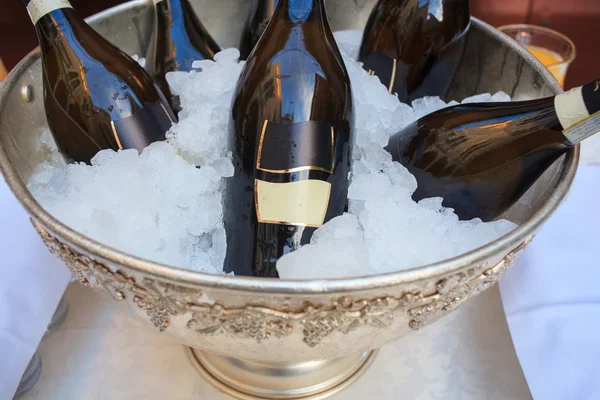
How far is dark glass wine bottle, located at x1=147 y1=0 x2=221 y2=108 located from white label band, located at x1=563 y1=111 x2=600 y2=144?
22.8 inches

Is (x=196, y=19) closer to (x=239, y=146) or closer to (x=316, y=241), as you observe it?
(x=239, y=146)

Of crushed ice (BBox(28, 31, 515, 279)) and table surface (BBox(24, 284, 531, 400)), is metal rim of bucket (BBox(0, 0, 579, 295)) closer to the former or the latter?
crushed ice (BBox(28, 31, 515, 279))

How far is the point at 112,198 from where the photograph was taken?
51 centimetres

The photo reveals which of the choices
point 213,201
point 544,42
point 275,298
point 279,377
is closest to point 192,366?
point 279,377

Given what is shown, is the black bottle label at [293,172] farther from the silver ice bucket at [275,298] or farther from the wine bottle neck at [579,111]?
the wine bottle neck at [579,111]

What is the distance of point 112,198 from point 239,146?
16cm

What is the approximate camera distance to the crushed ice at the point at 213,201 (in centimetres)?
46

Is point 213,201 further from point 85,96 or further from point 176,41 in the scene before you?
point 176,41

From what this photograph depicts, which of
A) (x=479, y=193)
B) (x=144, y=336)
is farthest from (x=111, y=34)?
(x=479, y=193)

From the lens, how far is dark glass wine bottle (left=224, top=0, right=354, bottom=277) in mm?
526

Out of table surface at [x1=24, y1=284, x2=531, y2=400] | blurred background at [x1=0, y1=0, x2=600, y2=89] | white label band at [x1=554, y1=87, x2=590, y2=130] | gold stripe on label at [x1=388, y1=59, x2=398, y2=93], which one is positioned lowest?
table surface at [x1=24, y1=284, x2=531, y2=400]

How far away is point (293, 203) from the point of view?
0.51 m

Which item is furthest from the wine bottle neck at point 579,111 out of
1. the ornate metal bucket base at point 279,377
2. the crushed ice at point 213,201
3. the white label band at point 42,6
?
the white label band at point 42,6

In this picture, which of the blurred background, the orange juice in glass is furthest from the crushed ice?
the blurred background
